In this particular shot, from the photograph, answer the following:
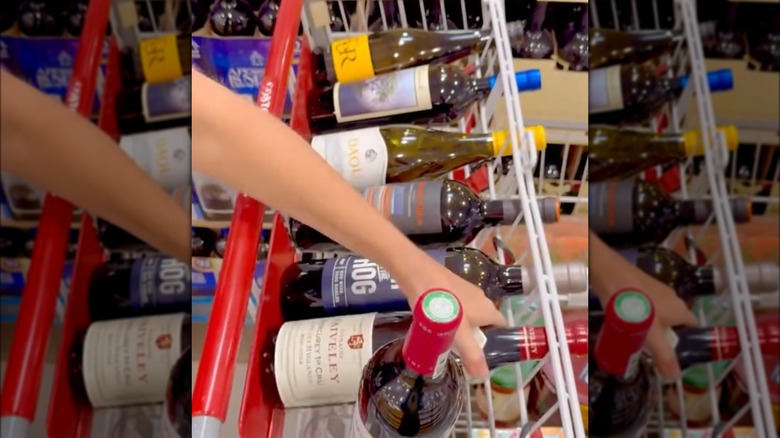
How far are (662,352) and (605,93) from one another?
268 millimetres

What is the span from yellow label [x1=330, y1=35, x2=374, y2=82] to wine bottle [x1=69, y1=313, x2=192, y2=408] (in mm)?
368

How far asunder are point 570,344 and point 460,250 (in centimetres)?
14

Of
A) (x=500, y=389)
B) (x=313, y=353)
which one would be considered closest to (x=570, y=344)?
(x=500, y=389)

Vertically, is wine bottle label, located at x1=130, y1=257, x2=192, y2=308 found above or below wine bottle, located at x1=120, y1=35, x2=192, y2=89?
below

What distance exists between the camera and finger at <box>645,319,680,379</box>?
0.37 m

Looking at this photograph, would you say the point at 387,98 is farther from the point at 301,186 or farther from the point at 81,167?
the point at 81,167

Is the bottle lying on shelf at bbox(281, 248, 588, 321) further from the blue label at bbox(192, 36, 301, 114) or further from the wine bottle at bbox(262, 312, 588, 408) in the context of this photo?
the blue label at bbox(192, 36, 301, 114)

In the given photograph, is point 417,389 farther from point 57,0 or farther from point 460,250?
point 57,0

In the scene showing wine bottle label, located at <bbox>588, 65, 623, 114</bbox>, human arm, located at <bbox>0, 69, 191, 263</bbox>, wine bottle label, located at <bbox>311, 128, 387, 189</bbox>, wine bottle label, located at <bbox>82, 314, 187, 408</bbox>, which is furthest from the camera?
wine bottle label, located at <bbox>311, 128, 387, 189</bbox>

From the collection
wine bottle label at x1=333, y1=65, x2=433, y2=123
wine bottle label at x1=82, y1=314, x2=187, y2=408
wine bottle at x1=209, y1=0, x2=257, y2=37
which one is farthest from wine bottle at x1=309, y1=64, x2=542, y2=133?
wine bottle label at x1=82, y1=314, x2=187, y2=408

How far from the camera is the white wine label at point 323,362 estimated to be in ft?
1.82

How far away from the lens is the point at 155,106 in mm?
565

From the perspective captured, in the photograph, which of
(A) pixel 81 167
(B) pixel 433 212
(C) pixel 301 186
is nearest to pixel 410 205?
(B) pixel 433 212

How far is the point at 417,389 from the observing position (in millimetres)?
519
